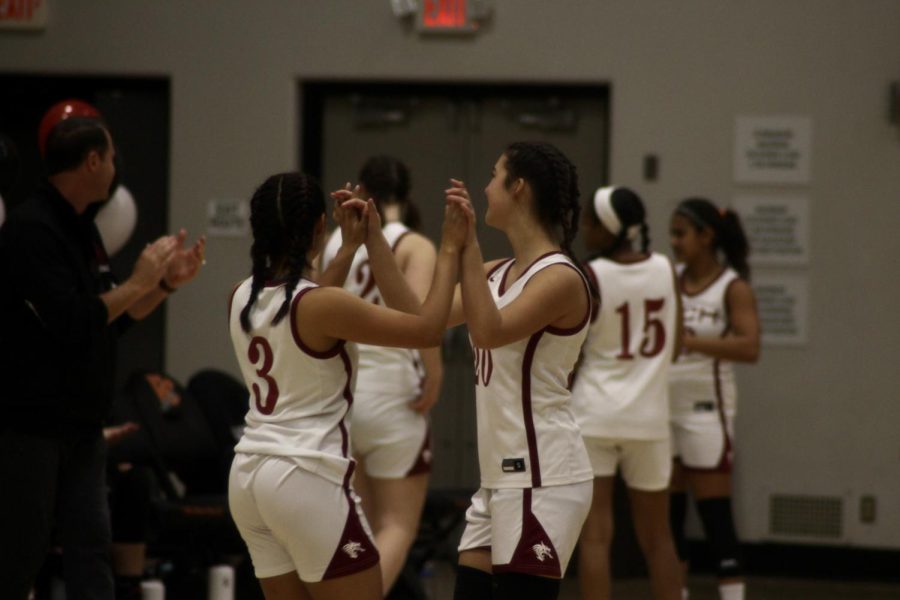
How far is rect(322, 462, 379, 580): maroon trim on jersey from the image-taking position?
295 centimetres

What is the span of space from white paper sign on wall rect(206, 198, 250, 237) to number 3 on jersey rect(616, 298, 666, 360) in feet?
10.1

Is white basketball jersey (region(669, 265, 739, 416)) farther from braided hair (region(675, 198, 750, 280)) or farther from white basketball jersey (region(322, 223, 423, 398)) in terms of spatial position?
white basketball jersey (region(322, 223, 423, 398))

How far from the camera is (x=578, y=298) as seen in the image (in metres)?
3.10

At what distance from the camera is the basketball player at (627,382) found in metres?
4.64

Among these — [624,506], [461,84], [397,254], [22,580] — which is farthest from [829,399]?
→ [22,580]

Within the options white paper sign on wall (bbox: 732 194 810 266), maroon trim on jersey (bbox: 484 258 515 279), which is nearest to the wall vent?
white paper sign on wall (bbox: 732 194 810 266)

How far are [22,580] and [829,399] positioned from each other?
14.9 feet

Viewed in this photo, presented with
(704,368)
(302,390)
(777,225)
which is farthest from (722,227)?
(302,390)

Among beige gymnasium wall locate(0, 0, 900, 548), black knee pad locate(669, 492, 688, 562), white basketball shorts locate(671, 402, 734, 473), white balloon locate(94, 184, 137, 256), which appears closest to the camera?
white basketball shorts locate(671, 402, 734, 473)

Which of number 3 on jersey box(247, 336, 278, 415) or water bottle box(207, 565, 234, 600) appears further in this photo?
water bottle box(207, 565, 234, 600)

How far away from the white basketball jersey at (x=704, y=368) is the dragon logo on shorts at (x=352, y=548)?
2.60 m

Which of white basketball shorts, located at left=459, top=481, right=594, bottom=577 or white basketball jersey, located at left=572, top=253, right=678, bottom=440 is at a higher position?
white basketball jersey, located at left=572, top=253, right=678, bottom=440

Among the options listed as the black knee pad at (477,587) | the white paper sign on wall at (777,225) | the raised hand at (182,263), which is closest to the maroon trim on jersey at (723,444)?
the white paper sign on wall at (777,225)

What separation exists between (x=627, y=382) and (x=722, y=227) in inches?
44.1
